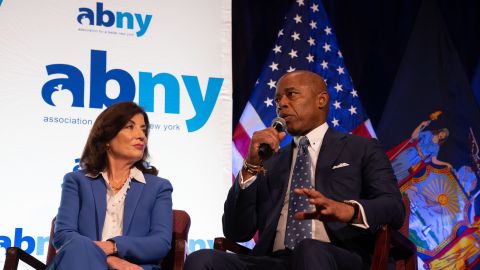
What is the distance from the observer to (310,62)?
16.1 ft

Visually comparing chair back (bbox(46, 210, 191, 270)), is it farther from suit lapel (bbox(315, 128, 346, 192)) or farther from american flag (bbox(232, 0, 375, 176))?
american flag (bbox(232, 0, 375, 176))

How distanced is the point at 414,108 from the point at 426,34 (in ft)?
1.87

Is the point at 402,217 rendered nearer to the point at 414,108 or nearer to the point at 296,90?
the point at 296,90

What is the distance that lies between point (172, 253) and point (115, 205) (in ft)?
1.16

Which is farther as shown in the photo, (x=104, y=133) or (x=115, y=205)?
(x=104, y=133)

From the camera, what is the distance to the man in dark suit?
2676 mm

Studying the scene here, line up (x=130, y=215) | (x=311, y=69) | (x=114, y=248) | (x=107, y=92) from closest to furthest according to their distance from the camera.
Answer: (x=114, y=248) < (x=130, y=215) < (x=107, y=92) < (x=311, y=69)

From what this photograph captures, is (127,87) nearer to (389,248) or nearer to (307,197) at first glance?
(307,197)

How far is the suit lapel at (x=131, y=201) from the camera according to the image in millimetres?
3141

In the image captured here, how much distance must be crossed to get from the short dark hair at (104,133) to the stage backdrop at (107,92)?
35.3 inches

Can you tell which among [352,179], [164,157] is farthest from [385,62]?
[352,179]

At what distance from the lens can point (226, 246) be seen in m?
3.07

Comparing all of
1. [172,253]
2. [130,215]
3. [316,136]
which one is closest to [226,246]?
[172,253]

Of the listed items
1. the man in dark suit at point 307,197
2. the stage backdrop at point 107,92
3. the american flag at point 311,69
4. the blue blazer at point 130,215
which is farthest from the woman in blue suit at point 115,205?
the american flag at point 311,69
